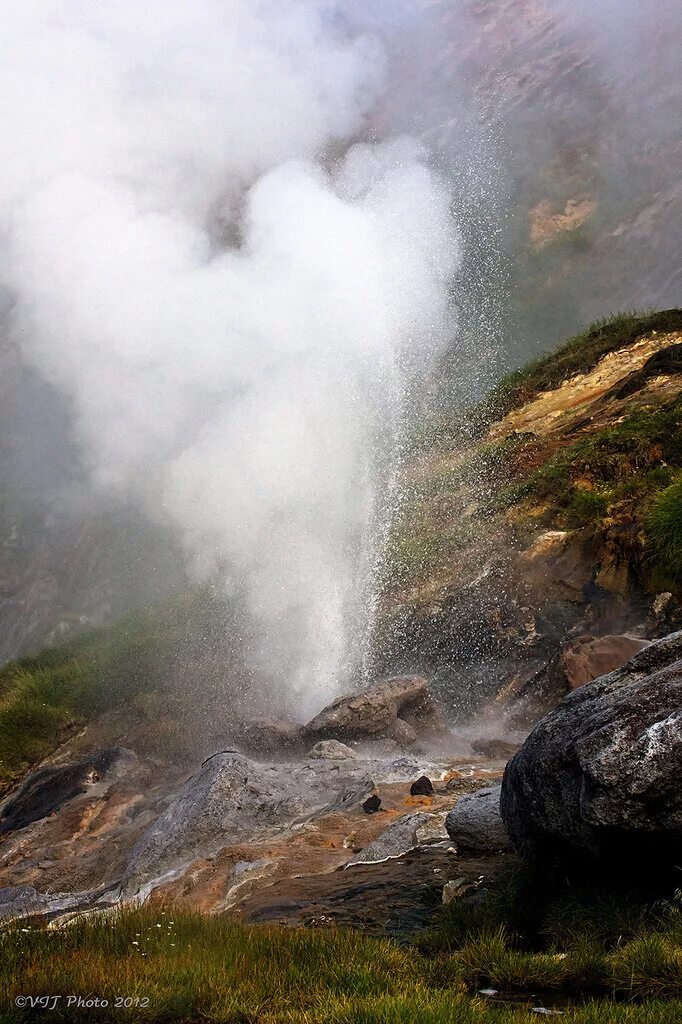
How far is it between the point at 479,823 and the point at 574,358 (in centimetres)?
1110

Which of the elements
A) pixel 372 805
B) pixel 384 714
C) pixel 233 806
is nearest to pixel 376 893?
pixel 372 805

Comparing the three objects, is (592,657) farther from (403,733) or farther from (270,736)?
(270,736)

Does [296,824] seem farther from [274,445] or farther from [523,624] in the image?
[274,445]

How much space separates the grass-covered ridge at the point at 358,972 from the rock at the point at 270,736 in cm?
557

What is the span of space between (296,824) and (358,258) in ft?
56.9

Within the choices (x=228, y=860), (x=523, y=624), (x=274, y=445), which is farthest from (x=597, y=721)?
(x=274, y=445)

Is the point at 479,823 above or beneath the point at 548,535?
beneath

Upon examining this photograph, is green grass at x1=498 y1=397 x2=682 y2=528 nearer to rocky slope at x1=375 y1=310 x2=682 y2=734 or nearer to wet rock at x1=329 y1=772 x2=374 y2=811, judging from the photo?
rocky slope at x1=375 y1=310 x2=682 y2=734

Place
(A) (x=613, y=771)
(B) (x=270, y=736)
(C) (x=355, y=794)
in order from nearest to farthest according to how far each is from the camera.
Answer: (A) (x=613, y=771) < (C) (x=355, y=794) < (B) (x=270, y=736)

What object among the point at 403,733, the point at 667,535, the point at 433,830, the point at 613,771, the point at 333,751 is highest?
the point at 667,535

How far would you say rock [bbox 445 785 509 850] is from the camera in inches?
200

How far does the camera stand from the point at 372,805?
21.2 feet

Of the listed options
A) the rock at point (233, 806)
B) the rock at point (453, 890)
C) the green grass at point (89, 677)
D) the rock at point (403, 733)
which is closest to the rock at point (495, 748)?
the rock at point (403, 733)

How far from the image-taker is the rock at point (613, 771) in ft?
11.7
